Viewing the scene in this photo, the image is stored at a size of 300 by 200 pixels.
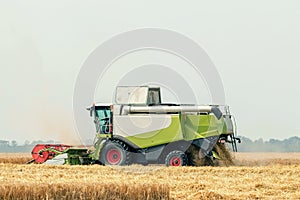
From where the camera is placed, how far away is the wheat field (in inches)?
430

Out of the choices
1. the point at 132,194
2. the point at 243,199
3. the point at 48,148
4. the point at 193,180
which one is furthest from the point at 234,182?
the point at 48,148

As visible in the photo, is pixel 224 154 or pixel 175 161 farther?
pixel 224 154

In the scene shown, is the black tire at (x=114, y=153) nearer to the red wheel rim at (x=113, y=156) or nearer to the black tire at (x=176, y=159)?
the red wheel rim at (x=113, y=156)

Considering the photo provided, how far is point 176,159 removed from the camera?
1941cm

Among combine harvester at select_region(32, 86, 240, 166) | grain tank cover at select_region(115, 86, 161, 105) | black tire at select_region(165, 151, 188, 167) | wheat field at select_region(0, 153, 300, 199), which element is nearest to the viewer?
wheat field at select_region(0, 153, 300, 199)

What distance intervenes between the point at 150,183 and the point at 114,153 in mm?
8144

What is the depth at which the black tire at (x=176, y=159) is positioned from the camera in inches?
762

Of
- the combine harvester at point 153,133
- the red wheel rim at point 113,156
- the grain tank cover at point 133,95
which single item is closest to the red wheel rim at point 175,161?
the combine harvester at point 153,133

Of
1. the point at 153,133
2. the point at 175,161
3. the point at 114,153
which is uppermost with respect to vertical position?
the point at 153,133

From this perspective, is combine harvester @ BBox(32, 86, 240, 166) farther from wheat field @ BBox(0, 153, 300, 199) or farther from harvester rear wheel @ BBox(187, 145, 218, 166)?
wheat field @ BBox(0, 153, 300, 199)

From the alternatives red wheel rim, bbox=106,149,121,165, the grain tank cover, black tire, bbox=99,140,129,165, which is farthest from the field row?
the grain tank cover

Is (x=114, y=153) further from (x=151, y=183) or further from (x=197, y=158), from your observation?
(x=151, y=183)

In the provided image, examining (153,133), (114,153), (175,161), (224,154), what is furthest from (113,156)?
(224,154)

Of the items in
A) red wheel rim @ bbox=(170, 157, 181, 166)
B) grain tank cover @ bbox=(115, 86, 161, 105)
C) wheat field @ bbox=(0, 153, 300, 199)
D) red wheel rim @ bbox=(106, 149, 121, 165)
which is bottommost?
wheat field @ bbox=(0, 153, 300, 199)
